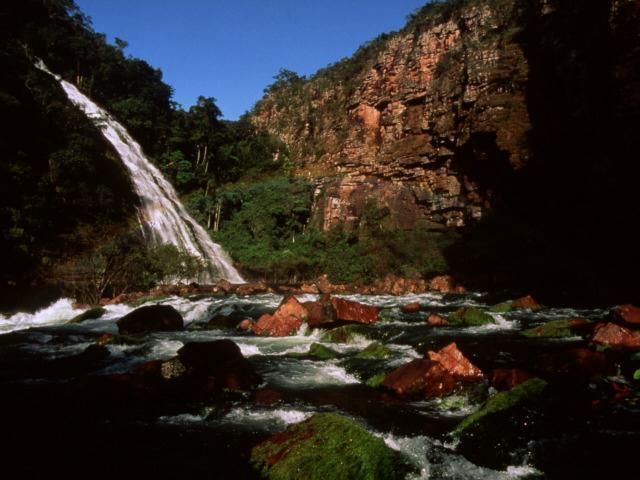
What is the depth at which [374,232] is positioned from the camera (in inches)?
1135

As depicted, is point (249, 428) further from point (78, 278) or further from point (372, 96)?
point (372, 96)

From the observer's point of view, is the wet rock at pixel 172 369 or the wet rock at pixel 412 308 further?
the wet rock at pixel 412 308

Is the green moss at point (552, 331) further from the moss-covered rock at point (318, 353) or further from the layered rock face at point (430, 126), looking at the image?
the layered rock face at point (430, 126)

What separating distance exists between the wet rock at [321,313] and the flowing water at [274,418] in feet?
5.36

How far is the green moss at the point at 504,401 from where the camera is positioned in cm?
502

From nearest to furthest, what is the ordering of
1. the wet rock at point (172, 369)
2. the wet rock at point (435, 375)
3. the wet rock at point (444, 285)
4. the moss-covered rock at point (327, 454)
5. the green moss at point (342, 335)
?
the moss-covered rock at point (327, 454) < the wet rock at point (435, 375) < the wet rock at point (172, 369) < the green moss at point (342, 335) < the wet rock at point (444, 285)

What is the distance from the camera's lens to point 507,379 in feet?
20.2

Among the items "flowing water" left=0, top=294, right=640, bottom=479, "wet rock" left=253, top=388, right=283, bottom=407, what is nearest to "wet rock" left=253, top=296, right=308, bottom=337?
"flowing water" left=0, top=294, right=640, bottom=479

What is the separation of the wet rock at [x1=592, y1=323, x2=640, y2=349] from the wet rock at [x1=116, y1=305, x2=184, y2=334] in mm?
9508

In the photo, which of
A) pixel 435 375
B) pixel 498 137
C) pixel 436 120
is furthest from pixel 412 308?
pixel 436 120

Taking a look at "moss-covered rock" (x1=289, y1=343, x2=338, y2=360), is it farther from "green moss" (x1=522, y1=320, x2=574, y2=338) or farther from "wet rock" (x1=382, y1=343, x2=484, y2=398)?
"green moss" (x1=522, y1=320, x2=574, y2=338)

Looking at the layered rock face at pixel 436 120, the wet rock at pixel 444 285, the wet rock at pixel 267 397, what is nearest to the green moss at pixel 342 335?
the wet rock at pixel 267 397

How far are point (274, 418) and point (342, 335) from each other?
457cm

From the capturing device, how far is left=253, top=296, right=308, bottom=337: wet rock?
1112cm
